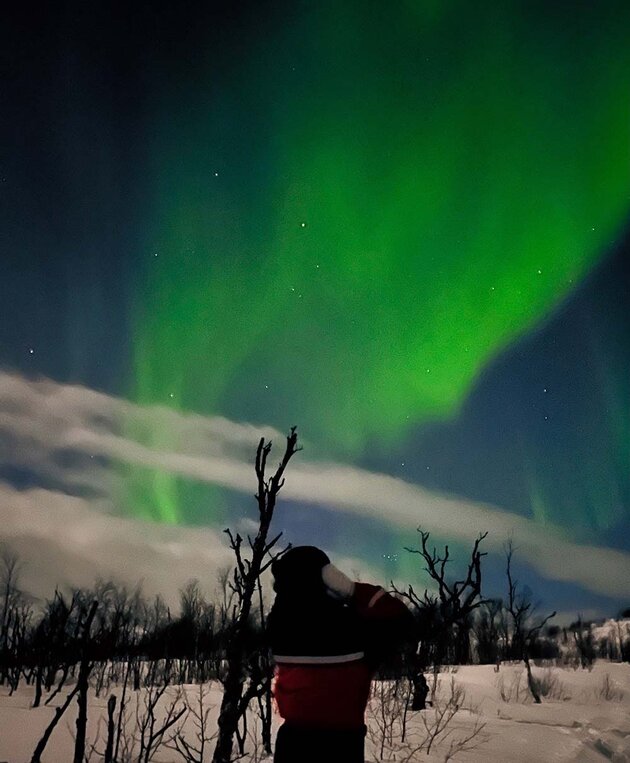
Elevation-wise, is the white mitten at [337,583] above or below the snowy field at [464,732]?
above

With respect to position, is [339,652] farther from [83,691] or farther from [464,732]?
[464,732]

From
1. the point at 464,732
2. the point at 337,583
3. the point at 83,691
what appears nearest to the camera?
the point at 337,583

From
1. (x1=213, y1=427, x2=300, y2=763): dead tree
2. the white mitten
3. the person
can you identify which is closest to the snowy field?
(x1=213, y1=427, x2=300, y2=763): dead tree

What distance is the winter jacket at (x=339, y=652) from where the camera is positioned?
110 inches

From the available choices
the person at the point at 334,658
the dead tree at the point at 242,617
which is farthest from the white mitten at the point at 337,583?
the dead tree at the point at 242,617

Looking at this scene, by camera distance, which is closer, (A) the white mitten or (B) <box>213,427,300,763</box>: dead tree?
(A) the white mitten

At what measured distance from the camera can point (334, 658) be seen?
2.81m

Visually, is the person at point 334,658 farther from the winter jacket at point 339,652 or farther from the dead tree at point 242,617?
the dead tree at point 242,617

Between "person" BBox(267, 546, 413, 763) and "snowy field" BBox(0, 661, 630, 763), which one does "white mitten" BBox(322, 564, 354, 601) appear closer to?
"person" BBox(267, 546, 413, 763)

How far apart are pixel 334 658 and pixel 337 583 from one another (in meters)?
0.37

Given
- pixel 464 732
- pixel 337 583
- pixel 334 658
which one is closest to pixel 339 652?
pixel 334 658

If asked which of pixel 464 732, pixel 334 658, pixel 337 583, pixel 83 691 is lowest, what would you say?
pixel 464 732

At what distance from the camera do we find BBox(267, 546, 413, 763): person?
2.80m

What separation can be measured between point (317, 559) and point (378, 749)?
30.7ft
